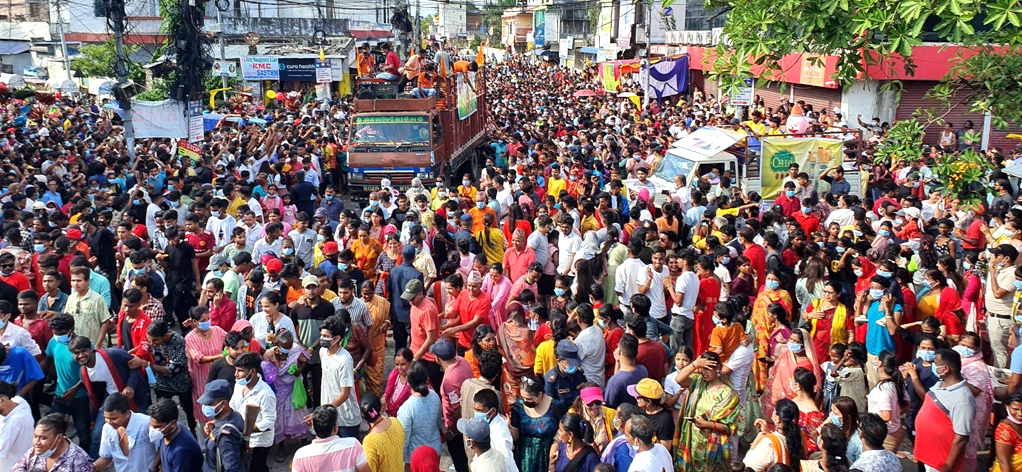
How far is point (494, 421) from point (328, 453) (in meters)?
0.96

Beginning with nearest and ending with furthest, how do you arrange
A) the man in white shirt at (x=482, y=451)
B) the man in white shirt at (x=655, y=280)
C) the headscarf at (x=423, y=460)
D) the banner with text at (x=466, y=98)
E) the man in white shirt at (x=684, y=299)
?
the man in white shirt at (x=482, y=451) → the headscarf at (x=423, y=460) → the man in white shirt at (x=684, y=299) → the man in white shirt at (x=655, y=280) → the banner with text at (x=466, y=98)

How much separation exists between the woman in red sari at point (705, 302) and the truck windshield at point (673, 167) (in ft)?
21.4

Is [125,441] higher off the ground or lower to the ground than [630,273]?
lower

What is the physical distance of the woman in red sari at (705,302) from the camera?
8492 mm

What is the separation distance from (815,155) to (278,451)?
33.3ft

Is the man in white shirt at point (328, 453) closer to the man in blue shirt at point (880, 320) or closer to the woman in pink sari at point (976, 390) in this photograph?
the woman in pink sari at point (976, 390)

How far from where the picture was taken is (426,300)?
795cm

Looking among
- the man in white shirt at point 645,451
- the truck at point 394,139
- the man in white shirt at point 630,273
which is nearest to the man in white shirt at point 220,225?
the man in white shirt at point 630,273

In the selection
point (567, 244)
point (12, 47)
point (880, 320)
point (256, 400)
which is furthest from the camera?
point (12, 47)

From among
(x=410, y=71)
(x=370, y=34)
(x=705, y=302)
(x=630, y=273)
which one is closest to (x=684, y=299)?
(x=705, y=302)

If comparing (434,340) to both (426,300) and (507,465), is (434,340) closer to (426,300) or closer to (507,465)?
(426,300)

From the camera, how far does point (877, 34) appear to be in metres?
8.45

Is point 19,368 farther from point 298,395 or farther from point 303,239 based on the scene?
point 303,239

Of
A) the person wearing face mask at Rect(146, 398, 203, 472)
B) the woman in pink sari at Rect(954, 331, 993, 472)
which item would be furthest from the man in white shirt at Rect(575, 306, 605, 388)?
the person wearing face mask at Rect(146, 398, 203, 472)
